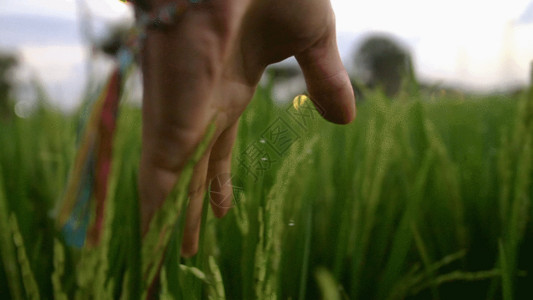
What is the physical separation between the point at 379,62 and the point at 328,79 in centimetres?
28

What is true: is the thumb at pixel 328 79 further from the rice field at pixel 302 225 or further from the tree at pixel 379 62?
the tree at pixel 379 62

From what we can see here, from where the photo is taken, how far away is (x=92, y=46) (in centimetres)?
19

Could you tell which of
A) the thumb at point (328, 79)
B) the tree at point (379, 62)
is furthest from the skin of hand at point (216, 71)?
the tree at point (379, 62)

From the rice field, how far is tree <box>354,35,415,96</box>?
0.04 meters

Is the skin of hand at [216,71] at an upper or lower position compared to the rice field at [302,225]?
upper

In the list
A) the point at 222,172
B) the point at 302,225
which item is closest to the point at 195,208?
the point at 222,172

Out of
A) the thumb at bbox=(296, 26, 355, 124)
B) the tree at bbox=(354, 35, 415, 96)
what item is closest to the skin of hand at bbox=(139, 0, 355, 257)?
the thumb at bbox=(296, 26, 355, 124)

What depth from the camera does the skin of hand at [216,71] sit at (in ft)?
0.62

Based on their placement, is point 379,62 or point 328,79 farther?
point 379,62

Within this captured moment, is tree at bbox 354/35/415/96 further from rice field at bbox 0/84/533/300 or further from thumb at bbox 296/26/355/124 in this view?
thumb at bbox 296/26/355/124

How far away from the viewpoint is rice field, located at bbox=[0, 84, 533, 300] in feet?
0.78

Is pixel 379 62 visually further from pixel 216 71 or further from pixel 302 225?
pixel 216 71

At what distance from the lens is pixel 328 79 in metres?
0.23

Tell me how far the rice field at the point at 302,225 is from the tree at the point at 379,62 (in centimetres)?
4
